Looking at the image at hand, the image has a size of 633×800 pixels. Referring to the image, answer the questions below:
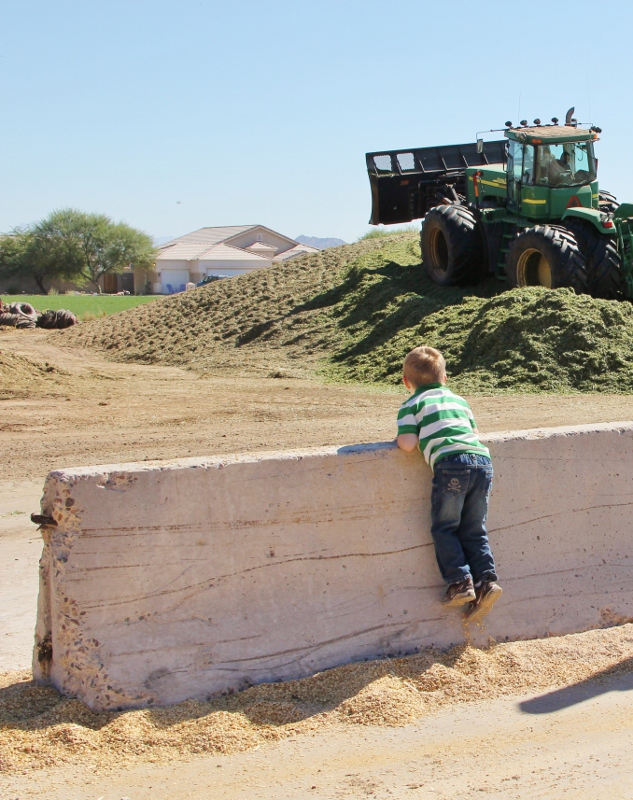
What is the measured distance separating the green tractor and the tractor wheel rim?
0.06 ft

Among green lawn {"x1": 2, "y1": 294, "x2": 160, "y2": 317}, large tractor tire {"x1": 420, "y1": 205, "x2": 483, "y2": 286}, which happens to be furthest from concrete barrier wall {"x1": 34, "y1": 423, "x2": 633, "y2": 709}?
green lawn {"x1": 2, "y1": 294, "x2": 160, "y2": 317}

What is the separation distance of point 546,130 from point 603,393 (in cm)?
629

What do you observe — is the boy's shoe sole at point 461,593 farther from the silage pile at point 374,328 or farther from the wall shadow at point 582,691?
the silage pile at point 374,328

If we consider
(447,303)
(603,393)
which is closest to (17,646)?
(603,393)

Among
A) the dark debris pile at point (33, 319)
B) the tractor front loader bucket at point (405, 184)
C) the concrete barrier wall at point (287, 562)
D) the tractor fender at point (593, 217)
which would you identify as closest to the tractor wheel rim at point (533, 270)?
the tractor fender at point (593, 217)

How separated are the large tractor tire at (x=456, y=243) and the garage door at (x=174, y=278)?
60.9 m

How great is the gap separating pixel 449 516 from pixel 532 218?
13.7 meters

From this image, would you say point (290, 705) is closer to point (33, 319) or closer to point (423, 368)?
point (423, 368)

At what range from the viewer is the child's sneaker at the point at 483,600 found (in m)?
4.46

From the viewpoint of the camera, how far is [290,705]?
157 inches

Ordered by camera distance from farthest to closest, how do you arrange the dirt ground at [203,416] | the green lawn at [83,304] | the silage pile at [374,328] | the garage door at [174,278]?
the garage door at [174,278]
the green lawn at [83,304]
the silage pile at [374,328]
the dirt ground at [203,416]

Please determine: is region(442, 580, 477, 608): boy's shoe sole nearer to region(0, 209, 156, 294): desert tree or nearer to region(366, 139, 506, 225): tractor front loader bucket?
region(366, 139, 506, 225): tractor front loader bucket

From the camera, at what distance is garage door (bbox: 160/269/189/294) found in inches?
Answer: 3127

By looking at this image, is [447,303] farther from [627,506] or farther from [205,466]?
[205,466]
